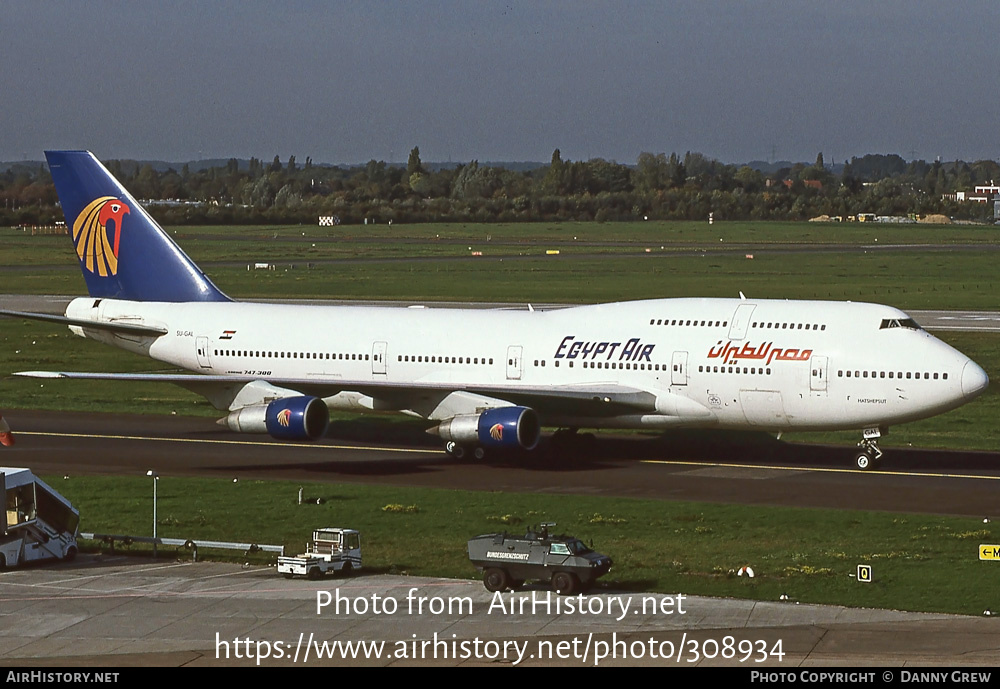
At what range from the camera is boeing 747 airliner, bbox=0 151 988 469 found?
147 ft

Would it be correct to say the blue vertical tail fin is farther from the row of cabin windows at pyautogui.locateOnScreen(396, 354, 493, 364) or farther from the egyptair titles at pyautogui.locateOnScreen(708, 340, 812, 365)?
the egyptair titles at pyautogui.locateOnScreen(708, 340, 812, 365)

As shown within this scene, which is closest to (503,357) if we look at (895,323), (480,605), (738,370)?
(738,370)

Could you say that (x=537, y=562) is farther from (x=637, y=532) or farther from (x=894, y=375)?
(x=894, y=375)

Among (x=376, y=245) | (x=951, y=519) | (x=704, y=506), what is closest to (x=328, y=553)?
(x=704, y=506)

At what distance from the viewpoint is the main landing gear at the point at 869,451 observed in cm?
4581

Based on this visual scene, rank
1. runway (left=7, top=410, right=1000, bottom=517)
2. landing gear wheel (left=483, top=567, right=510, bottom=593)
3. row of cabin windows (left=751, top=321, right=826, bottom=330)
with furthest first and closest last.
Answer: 1. row of cabin windows (left=751, top=321, right=826, bottom=330)
2. runway (left=7, top=410, right=1000, bottom=517)
3. landing gear wheel (left=483, top=567, right=510, bottom=593)

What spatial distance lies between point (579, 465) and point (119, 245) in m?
19.0

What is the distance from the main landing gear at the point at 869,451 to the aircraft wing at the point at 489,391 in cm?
631

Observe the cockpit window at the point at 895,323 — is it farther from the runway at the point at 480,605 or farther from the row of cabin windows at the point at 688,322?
the row of cabin windows at the point at 688,322

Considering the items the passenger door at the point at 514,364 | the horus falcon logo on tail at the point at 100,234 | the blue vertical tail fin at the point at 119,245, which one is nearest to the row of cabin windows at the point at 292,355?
the blue vertical tail fin at the point at 119,245

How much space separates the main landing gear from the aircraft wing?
6.31m

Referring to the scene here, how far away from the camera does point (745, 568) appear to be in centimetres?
3291

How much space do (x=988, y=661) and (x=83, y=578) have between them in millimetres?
18058

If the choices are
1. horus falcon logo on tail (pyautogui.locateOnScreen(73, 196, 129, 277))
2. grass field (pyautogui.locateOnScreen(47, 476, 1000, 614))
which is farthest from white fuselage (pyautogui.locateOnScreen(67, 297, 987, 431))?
grass field (pyautogui.locateOnScreen(47, 476, 1000, 614))
